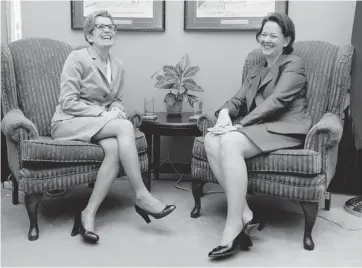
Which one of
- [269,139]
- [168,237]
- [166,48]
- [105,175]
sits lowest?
[168,237]

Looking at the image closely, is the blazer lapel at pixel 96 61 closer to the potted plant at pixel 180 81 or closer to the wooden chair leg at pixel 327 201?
the potted plant at pixel 180 81

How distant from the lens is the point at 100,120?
2453 millimetres

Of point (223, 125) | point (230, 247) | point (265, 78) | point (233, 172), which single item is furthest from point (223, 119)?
point (230, 247)

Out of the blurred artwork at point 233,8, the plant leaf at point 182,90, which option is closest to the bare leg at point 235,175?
the plant leaf at point 182,90

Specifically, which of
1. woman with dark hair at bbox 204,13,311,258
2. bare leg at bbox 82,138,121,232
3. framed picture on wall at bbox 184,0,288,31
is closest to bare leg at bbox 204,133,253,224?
woman with dark hair at bbox 204,13,311,258

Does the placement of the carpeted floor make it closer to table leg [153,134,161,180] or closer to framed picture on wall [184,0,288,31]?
table leg [153,134,161,180]

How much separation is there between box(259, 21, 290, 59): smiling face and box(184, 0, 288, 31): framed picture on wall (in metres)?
0.79

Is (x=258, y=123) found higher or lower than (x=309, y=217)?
higher

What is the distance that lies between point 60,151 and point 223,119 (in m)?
0.96

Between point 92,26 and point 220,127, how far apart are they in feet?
3.24

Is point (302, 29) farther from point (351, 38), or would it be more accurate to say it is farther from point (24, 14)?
point (24, 14)

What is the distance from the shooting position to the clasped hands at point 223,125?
237 cm

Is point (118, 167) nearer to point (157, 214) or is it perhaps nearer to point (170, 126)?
point (157, 214)

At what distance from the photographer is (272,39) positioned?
2.53 m
